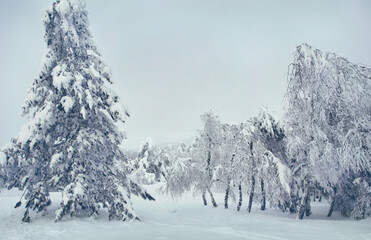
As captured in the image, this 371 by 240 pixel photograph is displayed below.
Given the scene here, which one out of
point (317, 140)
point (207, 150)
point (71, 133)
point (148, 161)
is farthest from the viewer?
point (148, 161)

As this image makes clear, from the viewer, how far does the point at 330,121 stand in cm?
1781

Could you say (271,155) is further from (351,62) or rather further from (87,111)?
(87,111)

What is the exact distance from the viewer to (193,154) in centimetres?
2750

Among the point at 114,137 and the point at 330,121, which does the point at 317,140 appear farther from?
the point at 114,137

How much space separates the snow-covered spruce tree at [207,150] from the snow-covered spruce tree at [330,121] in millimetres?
8699

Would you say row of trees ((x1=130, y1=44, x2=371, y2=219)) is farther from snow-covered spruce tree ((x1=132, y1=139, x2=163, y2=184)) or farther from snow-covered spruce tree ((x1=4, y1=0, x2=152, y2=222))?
snow-covered spruce tree ((x1=132, y1=139, x2=163, y2=184))

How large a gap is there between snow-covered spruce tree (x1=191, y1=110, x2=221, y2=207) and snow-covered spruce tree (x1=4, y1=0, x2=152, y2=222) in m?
11.1

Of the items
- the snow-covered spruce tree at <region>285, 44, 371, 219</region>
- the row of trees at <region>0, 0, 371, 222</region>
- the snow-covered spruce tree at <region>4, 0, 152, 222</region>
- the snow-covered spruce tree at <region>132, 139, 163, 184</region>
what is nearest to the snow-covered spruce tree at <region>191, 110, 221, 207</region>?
the row of trees at <region>0, 0, 371, 222</region>

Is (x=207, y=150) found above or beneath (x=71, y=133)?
above

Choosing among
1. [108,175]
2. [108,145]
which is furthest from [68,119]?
[108,175]

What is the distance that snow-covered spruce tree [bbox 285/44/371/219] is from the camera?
51.9 feet

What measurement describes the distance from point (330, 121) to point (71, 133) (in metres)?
15.6

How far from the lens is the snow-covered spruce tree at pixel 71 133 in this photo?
489 inches

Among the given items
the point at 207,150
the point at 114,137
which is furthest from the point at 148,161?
the point at 114,137
